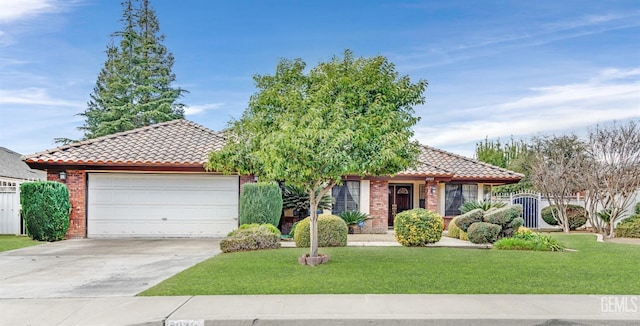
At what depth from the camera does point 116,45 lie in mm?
37688

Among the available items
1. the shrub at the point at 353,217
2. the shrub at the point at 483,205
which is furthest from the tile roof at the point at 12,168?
the shrub at the point at 483,205

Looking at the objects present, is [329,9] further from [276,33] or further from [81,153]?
[81,153]


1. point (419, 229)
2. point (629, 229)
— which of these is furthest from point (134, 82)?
point (629, 229)

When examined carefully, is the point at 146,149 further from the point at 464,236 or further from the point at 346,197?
the point at 464,236

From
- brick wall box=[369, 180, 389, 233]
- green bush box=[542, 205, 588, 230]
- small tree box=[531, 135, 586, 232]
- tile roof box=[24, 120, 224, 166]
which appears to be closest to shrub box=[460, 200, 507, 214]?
brick wall box=[369, 180, 389, 233]

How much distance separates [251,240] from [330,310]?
266 inches

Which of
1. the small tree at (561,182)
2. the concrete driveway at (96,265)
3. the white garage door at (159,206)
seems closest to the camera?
→ the concrete driveway at (96,265)

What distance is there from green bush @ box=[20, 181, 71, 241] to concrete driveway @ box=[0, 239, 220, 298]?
2.09 feet

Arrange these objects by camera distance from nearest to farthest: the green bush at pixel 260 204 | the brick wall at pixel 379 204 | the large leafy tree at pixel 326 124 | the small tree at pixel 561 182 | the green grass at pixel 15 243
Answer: the large leafy tree at pixel 326 124 < the green grass at pixel 15 243 < the green bush at pixel 260 204 < the brick wall at pixel 379 204 < the small tree at pixel 561 182

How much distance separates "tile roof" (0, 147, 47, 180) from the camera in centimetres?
2595

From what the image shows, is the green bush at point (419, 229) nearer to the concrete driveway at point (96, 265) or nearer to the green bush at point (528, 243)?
the green bush at point (528, 243)

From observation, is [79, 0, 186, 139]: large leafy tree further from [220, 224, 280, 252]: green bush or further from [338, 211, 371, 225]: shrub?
[220, 224, 280, 252]: green bush

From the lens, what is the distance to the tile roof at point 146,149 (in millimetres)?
16203

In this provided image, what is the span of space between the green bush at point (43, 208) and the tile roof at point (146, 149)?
3.63 ft
